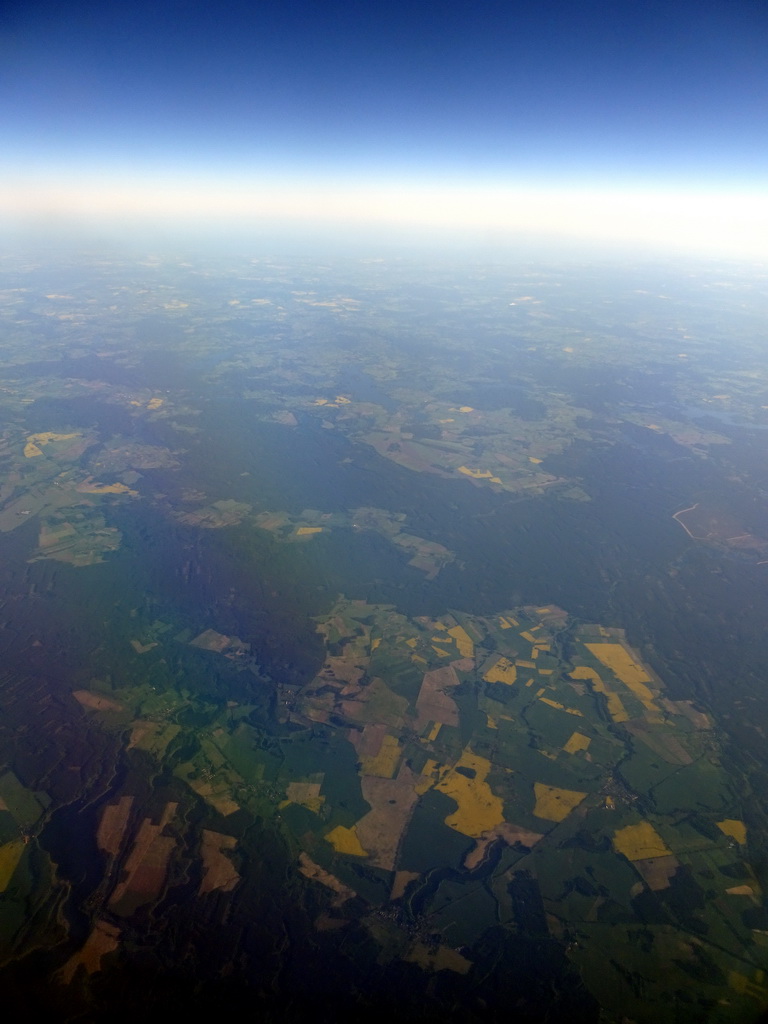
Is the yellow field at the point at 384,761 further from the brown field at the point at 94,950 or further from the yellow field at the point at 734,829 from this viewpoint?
the yellow field at the point at 734,829

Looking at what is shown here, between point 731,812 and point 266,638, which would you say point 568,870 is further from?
point 266,638

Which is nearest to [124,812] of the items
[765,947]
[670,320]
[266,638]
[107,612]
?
[266,638]

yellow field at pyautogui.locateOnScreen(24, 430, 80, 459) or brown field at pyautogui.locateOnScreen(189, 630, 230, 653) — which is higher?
yellow field at pyautogui.locateOnScreen(24, 430, 80, 459)

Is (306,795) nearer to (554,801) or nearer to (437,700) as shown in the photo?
(437,700)

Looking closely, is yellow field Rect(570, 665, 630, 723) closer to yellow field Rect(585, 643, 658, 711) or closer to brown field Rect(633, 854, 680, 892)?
yellow field Rect(585, 643, 658, 711)

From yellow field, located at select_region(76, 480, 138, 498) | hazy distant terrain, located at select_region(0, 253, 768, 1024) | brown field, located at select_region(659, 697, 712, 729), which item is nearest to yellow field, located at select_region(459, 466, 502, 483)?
hazy distant terrain, located at select_region(0, 253, 768, 1024)
